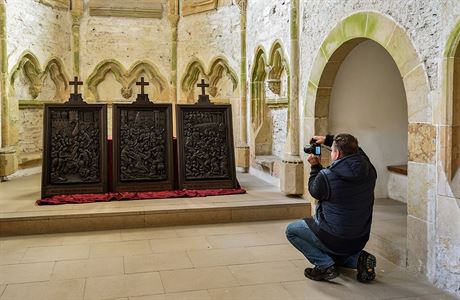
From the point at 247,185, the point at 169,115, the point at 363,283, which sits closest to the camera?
the point at 363,283

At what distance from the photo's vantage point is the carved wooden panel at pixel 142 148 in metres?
5.45

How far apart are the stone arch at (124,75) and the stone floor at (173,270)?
189 inches

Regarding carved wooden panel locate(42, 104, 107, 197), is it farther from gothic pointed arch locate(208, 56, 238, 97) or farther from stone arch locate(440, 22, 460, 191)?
stone arch locate(440, 22, 460, 191)

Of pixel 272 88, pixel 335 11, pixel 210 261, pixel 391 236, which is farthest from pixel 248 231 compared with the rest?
pixel 272 88

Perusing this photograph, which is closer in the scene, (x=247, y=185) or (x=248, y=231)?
(x=248, y=231)

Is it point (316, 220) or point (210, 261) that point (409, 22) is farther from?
point (210, 261)

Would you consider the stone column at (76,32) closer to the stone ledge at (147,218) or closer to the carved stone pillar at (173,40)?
the carved stone pillar at (173,40)

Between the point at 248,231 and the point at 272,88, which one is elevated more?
the point at 272,88

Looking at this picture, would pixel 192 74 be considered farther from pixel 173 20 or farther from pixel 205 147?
pixel 205 147

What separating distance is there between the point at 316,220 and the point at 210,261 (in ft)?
3.07

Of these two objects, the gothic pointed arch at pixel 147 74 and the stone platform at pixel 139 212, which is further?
the gothic pointed arch at pixel 147 74

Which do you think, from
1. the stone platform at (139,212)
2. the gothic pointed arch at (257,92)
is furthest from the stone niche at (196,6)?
the stone platform at (139,212)

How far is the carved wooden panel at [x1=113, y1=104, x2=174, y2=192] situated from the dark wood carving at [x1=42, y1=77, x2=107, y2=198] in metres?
0.16

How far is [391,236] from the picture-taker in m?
3.74
